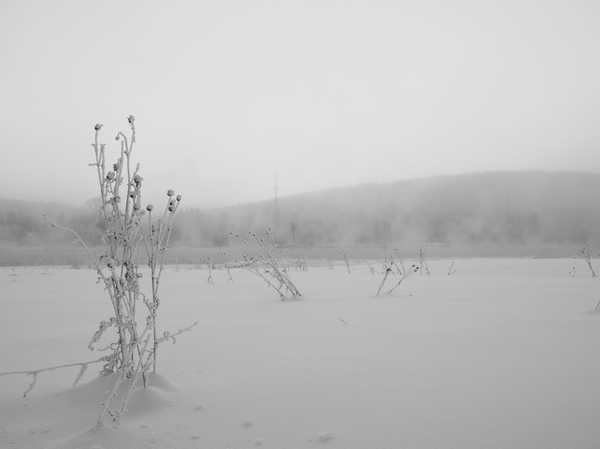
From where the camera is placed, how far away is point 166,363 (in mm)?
1583

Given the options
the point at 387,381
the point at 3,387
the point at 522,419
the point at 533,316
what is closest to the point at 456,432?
the point at 522,419

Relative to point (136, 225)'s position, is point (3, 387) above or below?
below

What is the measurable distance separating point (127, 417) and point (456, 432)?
0.86m

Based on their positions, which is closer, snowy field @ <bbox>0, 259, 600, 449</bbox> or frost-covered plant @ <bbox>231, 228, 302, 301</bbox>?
snowy field @ <bbox>0, 259, 600, 449</bbox>

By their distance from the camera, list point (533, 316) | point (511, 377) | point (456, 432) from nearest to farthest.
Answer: point (456, 432) < point (511, 377) < point (533, 316)

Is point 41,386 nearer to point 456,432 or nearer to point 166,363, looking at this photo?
point 166,363

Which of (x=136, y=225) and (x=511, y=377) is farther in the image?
(x=136, y=225)

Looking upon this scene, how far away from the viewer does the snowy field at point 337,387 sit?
36.6 inches

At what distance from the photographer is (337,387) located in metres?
1.22

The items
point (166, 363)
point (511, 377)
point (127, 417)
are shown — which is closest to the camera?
point (127, 417)

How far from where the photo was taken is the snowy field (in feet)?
3.05

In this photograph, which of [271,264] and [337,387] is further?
[271,264]

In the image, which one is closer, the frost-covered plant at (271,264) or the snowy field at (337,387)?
the snowy field at (337,387)

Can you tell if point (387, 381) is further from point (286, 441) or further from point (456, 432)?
point (286, 441)
